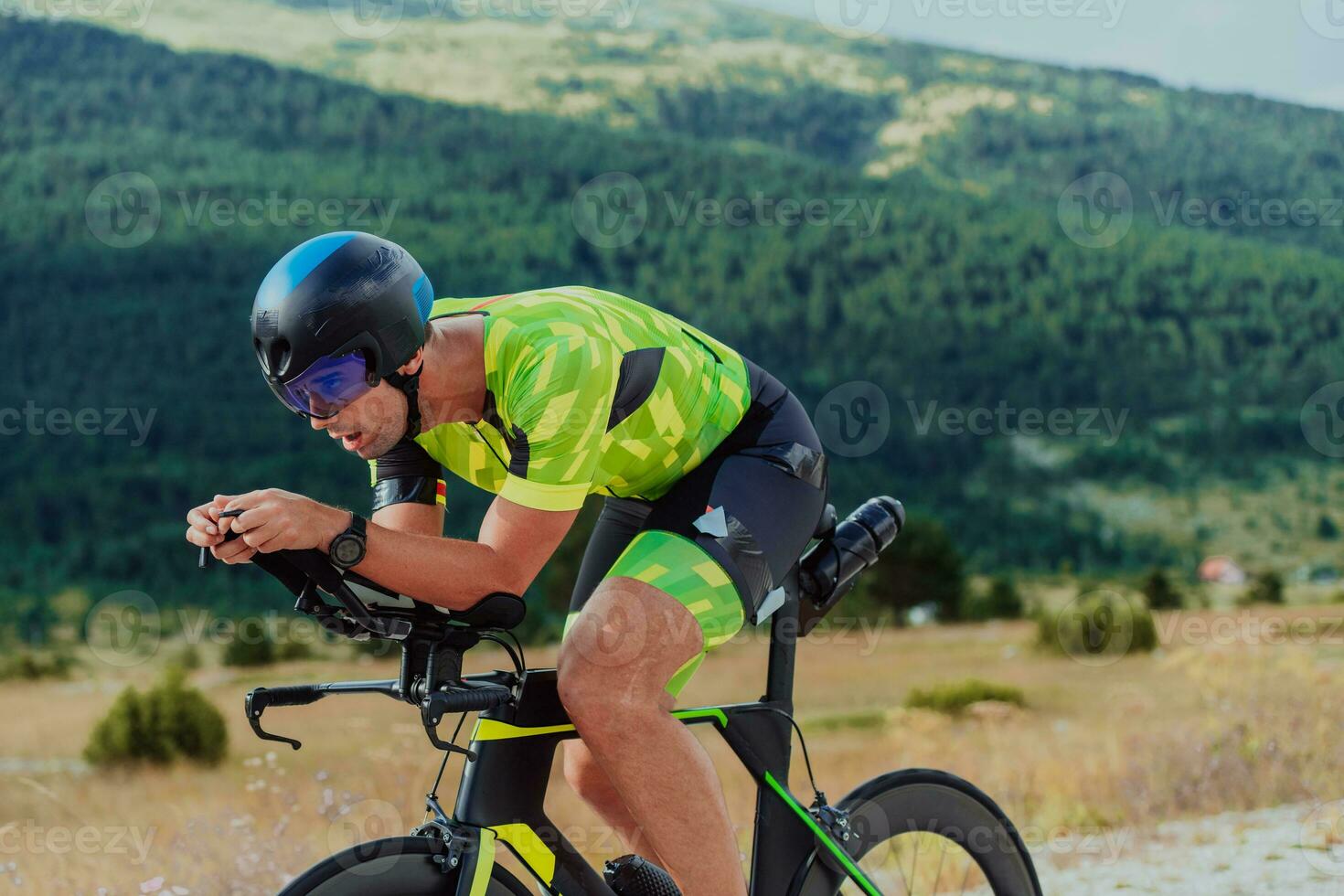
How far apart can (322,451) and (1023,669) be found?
175 feet

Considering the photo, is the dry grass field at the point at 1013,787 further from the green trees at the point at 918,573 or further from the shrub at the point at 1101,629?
the green trees at the point at 918,573

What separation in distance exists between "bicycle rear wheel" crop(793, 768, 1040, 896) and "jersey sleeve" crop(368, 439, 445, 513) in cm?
118

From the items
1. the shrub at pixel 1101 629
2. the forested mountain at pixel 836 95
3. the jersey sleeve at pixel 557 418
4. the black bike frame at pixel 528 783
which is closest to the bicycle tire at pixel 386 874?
the black bike frame at pixel 528 783

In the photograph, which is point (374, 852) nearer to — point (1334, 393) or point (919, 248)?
point (1334, 393)

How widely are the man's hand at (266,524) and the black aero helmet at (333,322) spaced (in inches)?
13.5

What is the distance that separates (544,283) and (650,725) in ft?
275

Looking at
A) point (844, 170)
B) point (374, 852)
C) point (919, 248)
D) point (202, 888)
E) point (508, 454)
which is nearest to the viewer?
point (374, 852)

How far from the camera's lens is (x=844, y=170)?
97.2m

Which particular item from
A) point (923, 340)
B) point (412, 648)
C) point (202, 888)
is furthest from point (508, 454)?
point (923, 340)

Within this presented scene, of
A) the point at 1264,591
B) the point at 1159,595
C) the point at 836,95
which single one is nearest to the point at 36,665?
the point at 1159,595

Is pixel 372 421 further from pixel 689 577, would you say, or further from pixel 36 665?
pixel 36 665

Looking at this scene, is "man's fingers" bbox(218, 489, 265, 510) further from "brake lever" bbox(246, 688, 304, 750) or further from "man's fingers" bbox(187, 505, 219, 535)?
"brake lever" bbox(246, 688, 304, 750)

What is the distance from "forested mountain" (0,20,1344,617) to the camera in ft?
245

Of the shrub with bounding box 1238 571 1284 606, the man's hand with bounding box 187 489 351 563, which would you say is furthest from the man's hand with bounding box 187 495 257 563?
the shrub with bounding box 1238 571 1284 606
